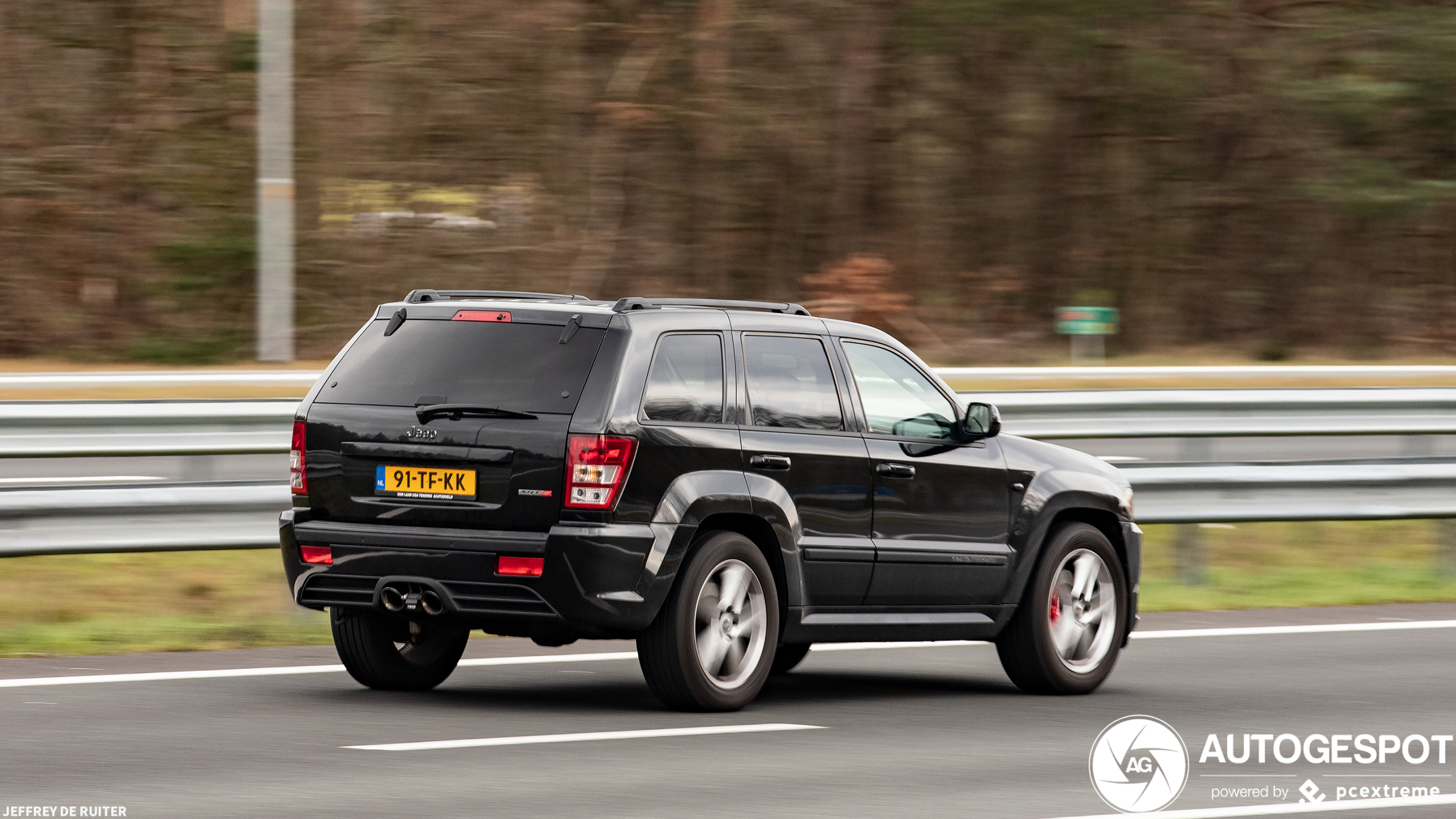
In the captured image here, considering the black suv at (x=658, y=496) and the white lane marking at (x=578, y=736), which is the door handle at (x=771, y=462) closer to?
the black suv at (x=658, y=496)

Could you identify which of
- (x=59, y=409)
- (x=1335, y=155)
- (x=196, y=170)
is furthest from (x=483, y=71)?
(x=59, y=409)

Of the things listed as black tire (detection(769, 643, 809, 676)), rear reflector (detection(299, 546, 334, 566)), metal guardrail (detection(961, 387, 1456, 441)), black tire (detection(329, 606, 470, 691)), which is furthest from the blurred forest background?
rear reflector (detection(299, 546, 334, 566))

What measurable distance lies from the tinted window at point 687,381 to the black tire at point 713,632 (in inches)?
19.5

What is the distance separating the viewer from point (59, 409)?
41.0 feet

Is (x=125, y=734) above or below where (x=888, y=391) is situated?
below

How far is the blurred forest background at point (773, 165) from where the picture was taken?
30.7 metres

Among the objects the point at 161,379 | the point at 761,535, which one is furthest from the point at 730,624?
the point at 161,379

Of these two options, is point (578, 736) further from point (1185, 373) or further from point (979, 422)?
point (1185, 373)

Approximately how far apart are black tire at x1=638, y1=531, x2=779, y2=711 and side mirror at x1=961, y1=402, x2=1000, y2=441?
51.2 inches

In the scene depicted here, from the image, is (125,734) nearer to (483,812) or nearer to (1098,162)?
(483,812)

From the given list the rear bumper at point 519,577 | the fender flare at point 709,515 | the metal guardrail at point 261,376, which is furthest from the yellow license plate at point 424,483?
the metal guardrail at point 261,376

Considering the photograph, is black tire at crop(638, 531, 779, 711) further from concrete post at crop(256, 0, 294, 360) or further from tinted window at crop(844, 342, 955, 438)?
concrete post at crop(256, 0, 294, 360)

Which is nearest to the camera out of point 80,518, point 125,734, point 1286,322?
point 125,734

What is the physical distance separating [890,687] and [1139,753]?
192 centimetres
